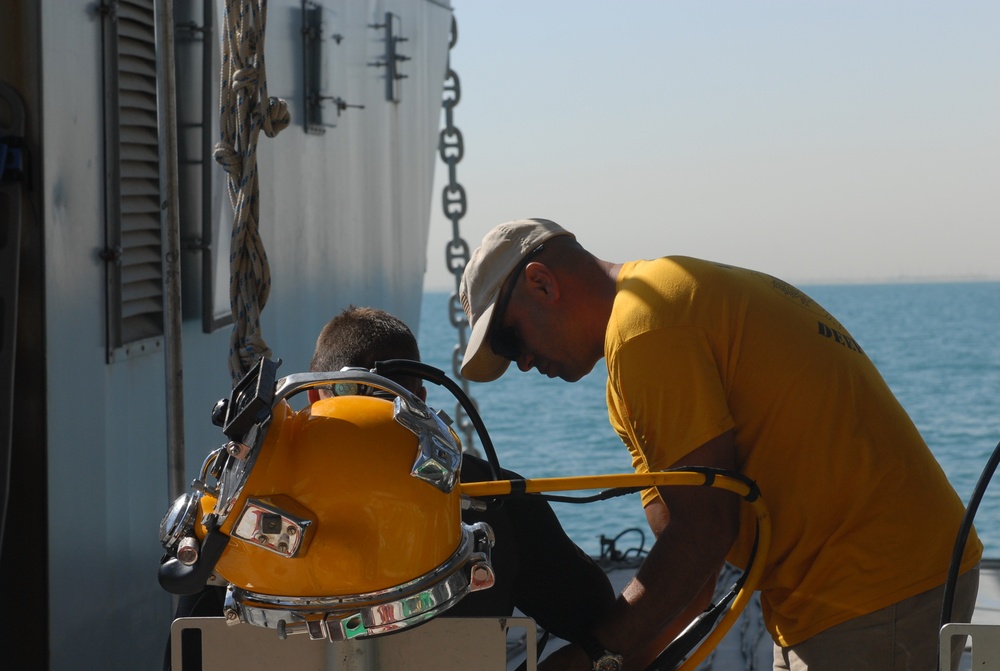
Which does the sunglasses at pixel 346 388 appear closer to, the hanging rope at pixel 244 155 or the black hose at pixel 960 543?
the hanging rope at pixel 244 155

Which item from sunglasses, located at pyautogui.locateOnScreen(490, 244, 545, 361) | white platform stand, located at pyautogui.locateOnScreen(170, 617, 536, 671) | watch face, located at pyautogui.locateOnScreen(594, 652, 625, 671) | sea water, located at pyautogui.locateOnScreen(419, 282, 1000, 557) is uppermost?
sunglasses, located at pyautogui.locateOnScreen(490, 244, 545, 361)

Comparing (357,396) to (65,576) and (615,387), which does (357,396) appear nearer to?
(615,387)

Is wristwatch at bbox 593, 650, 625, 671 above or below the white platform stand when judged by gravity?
below

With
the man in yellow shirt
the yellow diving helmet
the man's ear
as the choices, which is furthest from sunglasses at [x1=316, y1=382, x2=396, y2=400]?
the man's ear

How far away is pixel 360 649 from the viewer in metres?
1.45

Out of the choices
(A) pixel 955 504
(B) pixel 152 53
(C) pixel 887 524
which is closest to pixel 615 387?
(C) pixel 887 524

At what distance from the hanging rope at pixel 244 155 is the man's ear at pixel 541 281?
1.57 feet

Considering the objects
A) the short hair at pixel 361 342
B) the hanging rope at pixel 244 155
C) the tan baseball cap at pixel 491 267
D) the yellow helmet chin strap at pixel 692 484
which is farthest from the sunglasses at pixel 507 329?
the yellow helmet chin strap at pixel 692 484

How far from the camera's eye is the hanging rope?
6.53ft

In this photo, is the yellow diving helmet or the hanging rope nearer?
the yellow diving helmet

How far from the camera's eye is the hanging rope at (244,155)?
78.4 inches

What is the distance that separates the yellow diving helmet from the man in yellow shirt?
0.71 metres

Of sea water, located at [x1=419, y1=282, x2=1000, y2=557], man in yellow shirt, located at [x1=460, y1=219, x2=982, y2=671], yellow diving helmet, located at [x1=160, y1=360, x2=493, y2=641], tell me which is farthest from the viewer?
sea water, located at [x1=419, y1=282, x2=1000, y2=557]

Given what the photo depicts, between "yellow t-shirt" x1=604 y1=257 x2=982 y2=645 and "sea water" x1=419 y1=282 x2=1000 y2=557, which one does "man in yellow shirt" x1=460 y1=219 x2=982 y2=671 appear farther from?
"sea water" x1=419 y1=282 x2=1000 y2=557
